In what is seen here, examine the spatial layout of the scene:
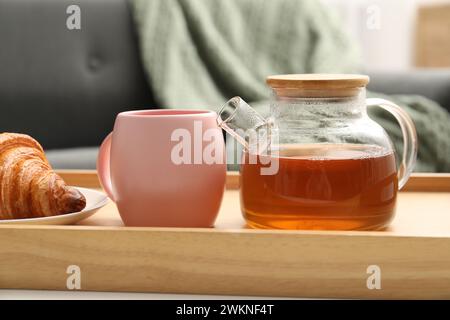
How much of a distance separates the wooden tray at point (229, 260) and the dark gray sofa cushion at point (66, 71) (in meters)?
1.31

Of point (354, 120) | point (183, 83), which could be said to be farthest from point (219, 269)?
point (183, 83)

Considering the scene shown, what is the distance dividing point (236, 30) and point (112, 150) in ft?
4.44

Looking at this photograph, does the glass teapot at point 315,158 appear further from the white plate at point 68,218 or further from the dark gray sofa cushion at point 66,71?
the dark gray sofa cushion at point 66,71

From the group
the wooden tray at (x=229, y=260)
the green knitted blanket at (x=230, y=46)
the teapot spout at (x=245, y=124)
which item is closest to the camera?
the wooden tray at (x=229, y=260)

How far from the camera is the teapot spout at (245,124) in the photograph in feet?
2.30

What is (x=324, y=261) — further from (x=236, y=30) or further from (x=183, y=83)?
(x=236, y=30)

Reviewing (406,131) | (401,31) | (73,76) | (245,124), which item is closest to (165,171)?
(245,124)

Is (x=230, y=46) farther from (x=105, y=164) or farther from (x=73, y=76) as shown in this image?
(x=105, y=164)

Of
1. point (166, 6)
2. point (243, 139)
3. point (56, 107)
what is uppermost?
point (166, 6)

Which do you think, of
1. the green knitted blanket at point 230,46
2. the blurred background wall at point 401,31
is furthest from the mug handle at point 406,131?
the blurred background wall at point 401,31

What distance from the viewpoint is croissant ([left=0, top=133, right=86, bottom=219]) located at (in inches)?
28.0

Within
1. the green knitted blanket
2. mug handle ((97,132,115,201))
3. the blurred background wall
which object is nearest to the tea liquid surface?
mug handle ((97,132,115,201))

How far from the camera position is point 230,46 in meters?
1.99
